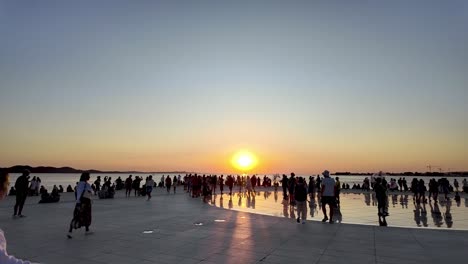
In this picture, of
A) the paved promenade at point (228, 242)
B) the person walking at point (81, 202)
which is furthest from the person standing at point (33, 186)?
the person walking at point (81, 202)

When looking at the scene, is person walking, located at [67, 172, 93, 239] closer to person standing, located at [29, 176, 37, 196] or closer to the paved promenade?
the paved promenade

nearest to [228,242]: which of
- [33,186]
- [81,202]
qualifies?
[81,202]

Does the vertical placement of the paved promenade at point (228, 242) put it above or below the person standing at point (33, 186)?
below

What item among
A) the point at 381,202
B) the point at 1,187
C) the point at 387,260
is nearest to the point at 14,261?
the point at 1,187

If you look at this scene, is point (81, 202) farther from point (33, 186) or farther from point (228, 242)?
point (33, 186)

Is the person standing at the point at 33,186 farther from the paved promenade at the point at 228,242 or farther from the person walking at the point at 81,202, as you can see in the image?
the person walking at the point at 81,202

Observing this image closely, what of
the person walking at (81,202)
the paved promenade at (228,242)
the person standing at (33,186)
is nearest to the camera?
the paved promenade at (228,242)

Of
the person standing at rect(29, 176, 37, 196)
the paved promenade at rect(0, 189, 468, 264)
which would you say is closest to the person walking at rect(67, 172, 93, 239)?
the paved promenade at rect(0, 189, 468, 264)

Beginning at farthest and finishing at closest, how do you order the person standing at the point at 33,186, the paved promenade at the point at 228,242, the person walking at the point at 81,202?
the person standing at the point at 33,186, the person walking at the point at 81,202, the paved promenade at the point at 228,242

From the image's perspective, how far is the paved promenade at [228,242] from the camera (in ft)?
24.0

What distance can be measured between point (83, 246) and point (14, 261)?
7.22 m

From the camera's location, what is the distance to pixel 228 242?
8859 millimetres

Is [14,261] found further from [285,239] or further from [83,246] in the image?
[285,239]

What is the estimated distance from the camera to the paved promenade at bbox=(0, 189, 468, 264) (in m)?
7.32
